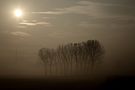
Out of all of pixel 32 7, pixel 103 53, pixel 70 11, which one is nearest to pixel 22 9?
pixel 32 7

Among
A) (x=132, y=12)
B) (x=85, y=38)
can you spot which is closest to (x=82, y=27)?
(x=85, y=38)

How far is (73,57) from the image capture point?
551 cm

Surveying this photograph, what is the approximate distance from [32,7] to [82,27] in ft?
1.60

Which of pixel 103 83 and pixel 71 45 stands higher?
pixel 71 45

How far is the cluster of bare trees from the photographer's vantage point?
5.49m

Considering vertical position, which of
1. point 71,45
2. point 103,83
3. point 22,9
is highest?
point 22,9

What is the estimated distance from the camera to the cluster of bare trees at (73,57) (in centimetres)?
549

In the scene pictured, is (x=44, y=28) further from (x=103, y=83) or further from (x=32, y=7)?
(x=103, y=83)

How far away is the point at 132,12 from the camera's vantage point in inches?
218

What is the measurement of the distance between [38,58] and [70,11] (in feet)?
1.69

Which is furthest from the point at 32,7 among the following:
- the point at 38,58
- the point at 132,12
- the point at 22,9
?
the point at 132,12

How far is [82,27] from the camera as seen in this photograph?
5.54 m

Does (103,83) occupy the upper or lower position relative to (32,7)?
lower

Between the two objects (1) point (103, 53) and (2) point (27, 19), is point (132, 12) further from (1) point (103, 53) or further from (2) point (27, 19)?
(2) point (27, 19)
